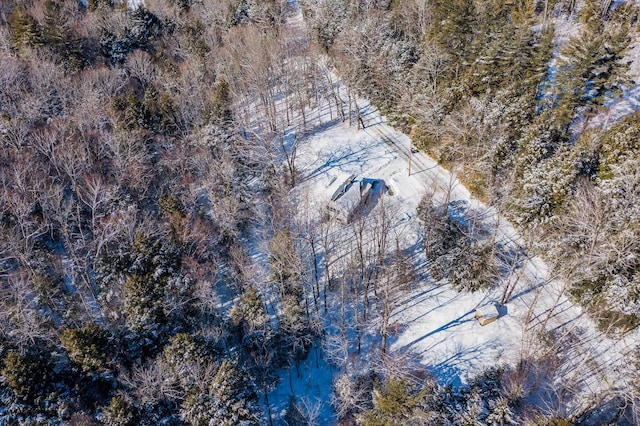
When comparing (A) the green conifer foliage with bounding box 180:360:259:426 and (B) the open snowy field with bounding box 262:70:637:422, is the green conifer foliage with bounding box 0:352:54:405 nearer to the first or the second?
(A) the green conifer foliage with bounding box 180:360:259:426

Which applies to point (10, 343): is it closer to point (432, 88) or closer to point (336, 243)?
point (336, 243)

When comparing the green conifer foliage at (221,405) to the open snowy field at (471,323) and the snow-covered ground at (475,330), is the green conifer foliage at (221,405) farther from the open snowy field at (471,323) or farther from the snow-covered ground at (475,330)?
the open snowy field at (471,323)

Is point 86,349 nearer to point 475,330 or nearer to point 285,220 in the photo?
point 285,220

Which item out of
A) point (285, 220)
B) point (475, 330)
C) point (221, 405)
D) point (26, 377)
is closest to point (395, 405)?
point (221, 405)

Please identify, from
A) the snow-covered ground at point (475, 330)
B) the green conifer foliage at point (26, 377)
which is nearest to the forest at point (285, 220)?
the green conifer foliage at point (26, 377)

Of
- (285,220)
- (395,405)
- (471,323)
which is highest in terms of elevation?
(285,220)

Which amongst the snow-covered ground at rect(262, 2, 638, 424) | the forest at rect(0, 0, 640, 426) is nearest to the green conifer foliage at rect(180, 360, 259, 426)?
the forest at rect(0, 0, 640, 426)

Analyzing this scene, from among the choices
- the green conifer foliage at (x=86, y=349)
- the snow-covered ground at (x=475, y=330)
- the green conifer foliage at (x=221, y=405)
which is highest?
the green conifer foliage at (x=86, y=349)

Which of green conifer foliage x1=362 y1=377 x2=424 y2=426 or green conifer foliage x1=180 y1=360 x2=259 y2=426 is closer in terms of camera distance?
green conifer foliage x1=362 y1=377 x2=424 y2=426

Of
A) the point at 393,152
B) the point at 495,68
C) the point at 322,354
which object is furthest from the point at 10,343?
the point at 495,68
